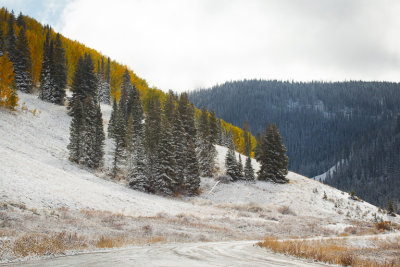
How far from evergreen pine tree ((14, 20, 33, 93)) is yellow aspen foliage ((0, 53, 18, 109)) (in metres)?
14.1

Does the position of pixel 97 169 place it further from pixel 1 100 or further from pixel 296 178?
pixel 296 178

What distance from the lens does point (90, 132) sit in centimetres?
4544

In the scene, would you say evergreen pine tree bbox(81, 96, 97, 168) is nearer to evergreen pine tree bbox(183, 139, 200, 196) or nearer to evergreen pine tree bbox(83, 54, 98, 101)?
evergreen pine tree bbox(183, 139, 200, 196)

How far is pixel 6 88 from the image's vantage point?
153ft

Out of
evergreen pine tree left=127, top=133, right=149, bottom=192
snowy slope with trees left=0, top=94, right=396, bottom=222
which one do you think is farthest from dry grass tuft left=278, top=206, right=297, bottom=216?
evergreen pine tree left=127, top=133, right=149, bottom=192

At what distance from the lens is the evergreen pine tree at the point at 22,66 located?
61.2 meters

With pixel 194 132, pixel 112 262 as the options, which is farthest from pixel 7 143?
pixel 112 262

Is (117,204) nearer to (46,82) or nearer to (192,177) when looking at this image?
(192,177)

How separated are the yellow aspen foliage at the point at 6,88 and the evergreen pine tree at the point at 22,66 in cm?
1406

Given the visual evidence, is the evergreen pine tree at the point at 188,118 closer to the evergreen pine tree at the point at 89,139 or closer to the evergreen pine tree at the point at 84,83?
the evergreen pine tree at the point at 89,139

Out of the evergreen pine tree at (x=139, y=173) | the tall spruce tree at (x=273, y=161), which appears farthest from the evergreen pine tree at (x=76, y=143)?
the tall spruce tree at (x=273, y=161)

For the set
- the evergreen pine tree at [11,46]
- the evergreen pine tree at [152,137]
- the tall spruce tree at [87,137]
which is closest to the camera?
the tall spruce tree at [87,137]

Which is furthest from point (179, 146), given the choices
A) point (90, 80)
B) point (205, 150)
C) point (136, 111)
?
point (90, 80)

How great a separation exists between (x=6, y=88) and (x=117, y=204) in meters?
34.9
